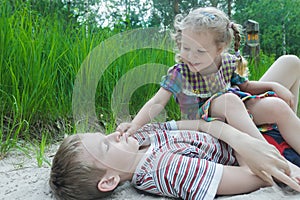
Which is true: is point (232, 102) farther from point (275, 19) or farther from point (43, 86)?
point (275, 19)

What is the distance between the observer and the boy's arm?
129cm

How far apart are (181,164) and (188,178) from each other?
58mm

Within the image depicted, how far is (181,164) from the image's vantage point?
133 cm

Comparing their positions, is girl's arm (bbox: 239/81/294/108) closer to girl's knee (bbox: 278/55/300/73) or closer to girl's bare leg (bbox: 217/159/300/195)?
girl's knee (bbox: 278/55/300/73)

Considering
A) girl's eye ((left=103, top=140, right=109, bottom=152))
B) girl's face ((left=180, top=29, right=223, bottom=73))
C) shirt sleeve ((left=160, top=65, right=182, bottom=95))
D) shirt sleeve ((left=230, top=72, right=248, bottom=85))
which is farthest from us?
shirt sleeve ((left=230, top=72, right=248, bottom=85))

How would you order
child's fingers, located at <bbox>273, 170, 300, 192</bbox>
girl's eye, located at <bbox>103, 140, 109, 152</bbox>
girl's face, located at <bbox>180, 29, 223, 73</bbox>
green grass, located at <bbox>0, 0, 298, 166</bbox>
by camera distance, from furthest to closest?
green grass, located at <bbox>0, 0, 298, 166</bbox> < girl's face, located at <bbox>180, 29, 223, 73</bbox> < girl's eye, located at <bbox>103, 140, 109, 152</bbox> < child's fingers, located at <bbox>273, 170, 300, 192</bbox>

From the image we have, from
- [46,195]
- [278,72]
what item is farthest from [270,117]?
[46,195]

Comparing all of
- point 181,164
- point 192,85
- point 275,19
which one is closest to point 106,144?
point 181,164

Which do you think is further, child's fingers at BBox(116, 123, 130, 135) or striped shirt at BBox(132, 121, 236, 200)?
child's fingers at BBox(116, 123, 130, 135)

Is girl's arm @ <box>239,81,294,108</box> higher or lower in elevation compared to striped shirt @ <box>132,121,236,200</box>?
higher

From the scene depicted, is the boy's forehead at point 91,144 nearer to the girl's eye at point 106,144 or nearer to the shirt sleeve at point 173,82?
the girl's eye at point 106,144

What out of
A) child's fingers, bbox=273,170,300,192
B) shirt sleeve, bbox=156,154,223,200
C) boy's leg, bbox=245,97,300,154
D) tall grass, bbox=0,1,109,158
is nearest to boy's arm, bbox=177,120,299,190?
child's fingers, bbox=273,170,300,192

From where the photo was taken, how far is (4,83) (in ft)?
7.70

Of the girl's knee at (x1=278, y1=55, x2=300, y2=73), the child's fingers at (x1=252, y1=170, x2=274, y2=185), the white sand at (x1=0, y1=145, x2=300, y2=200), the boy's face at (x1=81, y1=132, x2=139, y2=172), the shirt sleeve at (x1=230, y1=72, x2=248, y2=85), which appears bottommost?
the white sand at (x1=0, y1=145, x2=300, y2=200)
